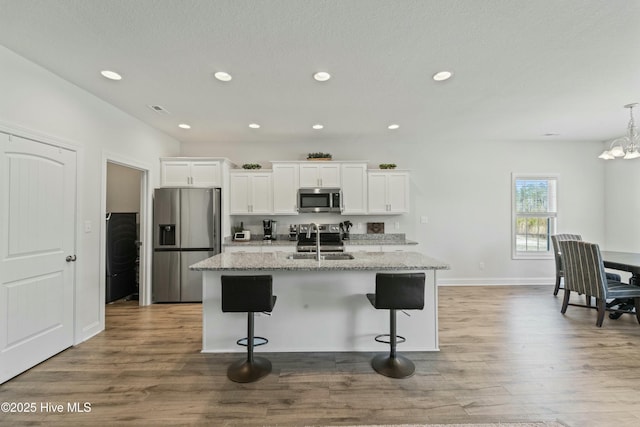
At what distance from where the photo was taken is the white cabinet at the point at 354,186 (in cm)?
471

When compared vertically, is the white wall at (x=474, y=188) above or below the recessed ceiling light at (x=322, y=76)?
below

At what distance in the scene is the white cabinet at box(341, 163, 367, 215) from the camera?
471cm

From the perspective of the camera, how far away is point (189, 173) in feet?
14.4

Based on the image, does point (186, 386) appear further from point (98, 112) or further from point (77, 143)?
point (98, 112)

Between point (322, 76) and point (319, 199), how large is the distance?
231 centimetres

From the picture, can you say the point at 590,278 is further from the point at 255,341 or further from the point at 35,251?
the point at 35,251

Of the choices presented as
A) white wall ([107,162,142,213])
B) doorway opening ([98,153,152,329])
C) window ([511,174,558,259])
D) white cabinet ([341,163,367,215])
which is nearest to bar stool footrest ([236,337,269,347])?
doorway opening ([98,153,152,329])

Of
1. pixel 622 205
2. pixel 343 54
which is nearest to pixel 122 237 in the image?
pixel 343 54

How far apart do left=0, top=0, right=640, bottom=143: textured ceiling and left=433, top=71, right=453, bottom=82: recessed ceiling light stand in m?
0.07

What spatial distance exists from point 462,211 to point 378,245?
6.31 feet

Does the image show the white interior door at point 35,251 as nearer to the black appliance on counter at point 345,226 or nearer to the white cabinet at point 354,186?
the white cabinet at point 354,186

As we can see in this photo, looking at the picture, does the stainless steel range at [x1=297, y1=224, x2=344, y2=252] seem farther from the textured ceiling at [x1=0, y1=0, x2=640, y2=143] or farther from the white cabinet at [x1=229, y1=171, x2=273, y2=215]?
the textured ceiling at [x1=0, y1=0, x2=640, y2=143]

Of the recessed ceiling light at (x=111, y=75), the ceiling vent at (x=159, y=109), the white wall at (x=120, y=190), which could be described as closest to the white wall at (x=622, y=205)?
the ceiling vent at (x=159, y=109)

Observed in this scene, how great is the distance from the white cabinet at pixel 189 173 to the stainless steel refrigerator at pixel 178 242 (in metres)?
0.28
